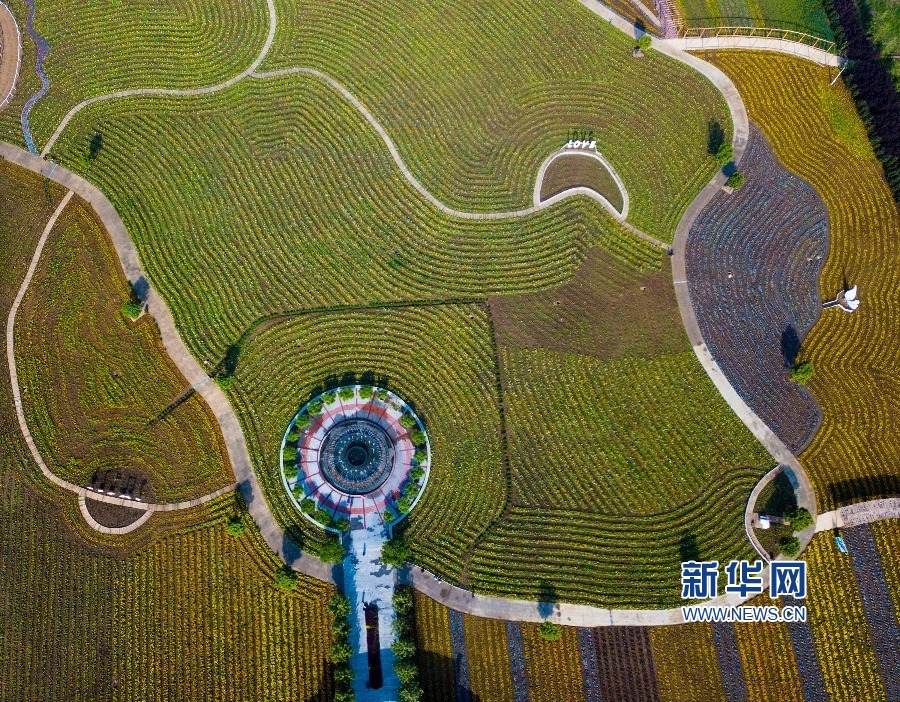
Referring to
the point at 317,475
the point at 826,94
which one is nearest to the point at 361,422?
the point at 317,475

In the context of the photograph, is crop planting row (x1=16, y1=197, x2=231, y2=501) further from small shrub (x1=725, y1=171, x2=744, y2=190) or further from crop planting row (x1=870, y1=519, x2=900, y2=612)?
crop planting row (x1=870, y1=519, x2=900, y2=612)

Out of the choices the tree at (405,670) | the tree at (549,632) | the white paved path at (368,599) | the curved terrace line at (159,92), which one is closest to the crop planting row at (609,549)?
the tree at (549,632)

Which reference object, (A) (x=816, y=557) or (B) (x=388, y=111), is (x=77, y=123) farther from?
(A) (x=816, y=557)

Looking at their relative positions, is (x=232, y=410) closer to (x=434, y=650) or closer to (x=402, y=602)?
(x=402, y=602)

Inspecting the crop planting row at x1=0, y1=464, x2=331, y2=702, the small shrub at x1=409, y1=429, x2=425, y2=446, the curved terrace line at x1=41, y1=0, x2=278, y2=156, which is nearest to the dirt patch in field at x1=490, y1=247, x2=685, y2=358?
the small shrub at x1=409, y1=429, x2=425, y2=446

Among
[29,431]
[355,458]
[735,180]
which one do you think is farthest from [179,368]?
[735,180]

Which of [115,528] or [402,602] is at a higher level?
[115,528]
